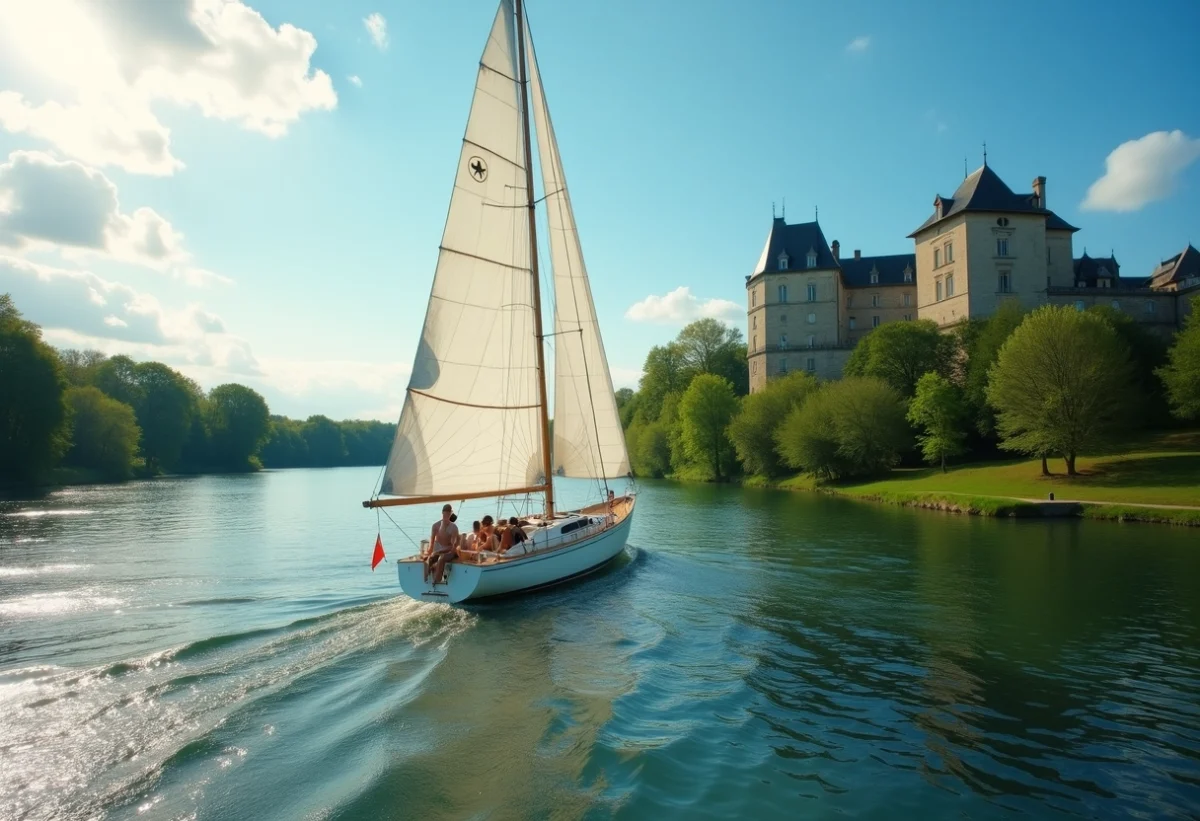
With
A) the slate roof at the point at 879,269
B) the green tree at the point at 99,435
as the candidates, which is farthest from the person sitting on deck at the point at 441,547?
the slate roof at the point at 879,269

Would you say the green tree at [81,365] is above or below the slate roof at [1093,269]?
below

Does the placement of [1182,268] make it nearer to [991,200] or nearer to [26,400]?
[991,200]

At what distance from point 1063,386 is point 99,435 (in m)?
80.9

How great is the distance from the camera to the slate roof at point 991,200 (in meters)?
66.4

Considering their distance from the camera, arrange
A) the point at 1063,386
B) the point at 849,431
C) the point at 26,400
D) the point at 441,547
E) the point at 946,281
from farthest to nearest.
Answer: the point at 946,281, the point at 26,400, the point at 849,431, the point at 1063,386, the point at 441,547

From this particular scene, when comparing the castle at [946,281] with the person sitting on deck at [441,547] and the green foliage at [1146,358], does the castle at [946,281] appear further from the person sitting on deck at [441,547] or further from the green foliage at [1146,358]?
the person sitting on deck at [441,547]

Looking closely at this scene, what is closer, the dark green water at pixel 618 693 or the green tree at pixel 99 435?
the dark green water at pixel 618 693

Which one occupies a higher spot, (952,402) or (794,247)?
(794,247)

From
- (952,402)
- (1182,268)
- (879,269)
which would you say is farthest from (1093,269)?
(952,402)

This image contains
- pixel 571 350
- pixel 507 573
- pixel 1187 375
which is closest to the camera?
pixel 507 573

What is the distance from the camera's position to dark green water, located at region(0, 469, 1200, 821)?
786cm

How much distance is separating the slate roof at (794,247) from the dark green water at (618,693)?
2476 inches

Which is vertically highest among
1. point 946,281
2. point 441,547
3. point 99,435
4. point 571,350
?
point 946,281

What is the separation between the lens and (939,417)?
165ft
